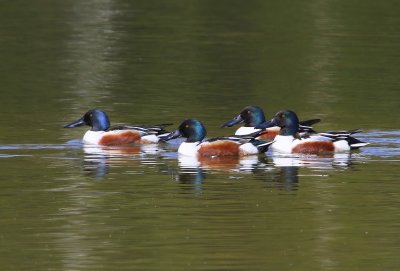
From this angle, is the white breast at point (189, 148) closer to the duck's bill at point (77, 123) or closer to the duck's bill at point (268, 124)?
the duck's bill at point (268, 124)

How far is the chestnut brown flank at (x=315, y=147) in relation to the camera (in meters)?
19.7

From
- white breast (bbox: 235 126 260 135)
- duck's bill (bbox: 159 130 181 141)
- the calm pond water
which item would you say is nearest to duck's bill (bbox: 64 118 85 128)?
the calm pond water

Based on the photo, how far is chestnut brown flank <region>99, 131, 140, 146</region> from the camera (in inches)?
819

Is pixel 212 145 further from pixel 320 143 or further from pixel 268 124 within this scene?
pixel 268 124

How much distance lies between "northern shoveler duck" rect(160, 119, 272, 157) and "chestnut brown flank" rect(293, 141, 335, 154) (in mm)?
444

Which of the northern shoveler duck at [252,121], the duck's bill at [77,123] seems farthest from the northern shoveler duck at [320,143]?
the duck's bill at [77,123]

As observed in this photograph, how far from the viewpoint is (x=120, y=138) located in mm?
20906

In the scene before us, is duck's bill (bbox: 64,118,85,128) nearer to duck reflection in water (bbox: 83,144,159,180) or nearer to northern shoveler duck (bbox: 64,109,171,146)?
northern shoveler duck (bbox: 64,109,171,146)

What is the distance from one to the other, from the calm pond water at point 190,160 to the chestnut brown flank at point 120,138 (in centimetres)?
30

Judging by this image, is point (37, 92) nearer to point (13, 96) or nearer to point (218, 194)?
point (13, 96)

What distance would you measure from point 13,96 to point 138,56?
701 cm

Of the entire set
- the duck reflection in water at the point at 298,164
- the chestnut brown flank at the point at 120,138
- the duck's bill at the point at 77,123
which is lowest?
the duck reflection in water at the point at 298,164

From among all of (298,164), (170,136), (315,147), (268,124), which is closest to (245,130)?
(268,124)

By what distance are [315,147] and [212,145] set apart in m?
1.41
